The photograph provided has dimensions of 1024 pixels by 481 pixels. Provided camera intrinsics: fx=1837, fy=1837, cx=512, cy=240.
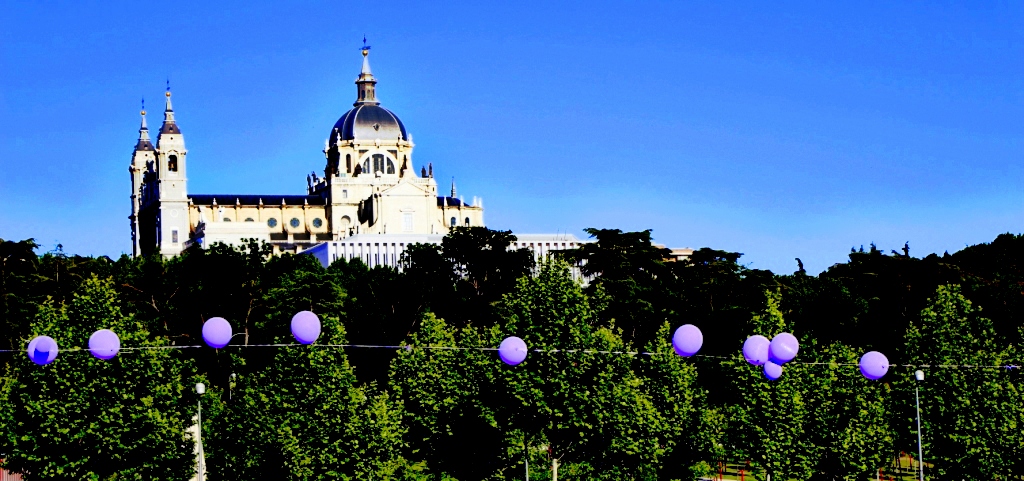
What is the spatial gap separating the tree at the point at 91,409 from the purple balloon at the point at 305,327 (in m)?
8.21

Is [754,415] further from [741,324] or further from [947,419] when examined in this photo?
[741,324]

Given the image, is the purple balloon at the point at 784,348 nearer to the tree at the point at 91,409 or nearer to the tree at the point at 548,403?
the tree at the point at 548,403

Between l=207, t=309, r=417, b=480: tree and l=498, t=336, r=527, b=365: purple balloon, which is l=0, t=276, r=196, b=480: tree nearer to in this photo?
l=207, t=309, r=417, b=480: tree

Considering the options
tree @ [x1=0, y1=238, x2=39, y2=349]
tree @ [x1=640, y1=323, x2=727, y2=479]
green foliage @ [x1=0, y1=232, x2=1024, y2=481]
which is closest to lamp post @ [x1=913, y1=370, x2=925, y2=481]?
green foliage @ [x1=0, y1=232, x2=1024, y2=481]

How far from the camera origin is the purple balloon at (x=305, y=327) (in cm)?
4712

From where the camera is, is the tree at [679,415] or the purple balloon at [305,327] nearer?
the purple balloon at [305,327]

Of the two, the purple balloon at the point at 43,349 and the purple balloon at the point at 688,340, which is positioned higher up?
the purple balloon at the point at 43,349

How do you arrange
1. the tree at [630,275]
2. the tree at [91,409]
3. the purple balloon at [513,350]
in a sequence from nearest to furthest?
the purple balloon at [513,350]
the tree at [91,409]
the tree at [630,275]

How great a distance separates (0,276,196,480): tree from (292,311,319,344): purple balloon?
821 cm

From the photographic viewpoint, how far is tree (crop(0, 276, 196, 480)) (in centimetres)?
5419

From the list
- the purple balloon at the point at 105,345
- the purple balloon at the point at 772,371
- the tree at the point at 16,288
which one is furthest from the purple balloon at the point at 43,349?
the tree at the point at 16,288

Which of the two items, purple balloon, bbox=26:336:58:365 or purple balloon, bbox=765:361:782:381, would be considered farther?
purple balloon, bbox=765:361:782:381

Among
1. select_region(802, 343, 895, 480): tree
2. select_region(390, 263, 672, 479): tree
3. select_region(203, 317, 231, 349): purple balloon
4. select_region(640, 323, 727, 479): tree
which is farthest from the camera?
select_region(640, 323, 727, 479): tree

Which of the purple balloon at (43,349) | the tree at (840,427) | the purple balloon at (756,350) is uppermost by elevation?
the purple balloon at (43,349)
